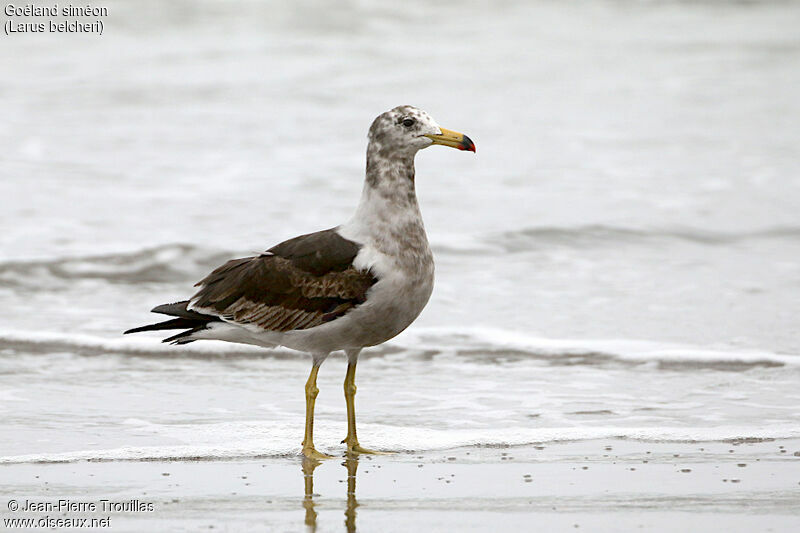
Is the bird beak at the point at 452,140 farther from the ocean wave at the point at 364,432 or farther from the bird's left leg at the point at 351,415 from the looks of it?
the ocean wave at the point at 364,432

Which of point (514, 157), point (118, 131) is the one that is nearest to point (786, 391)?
point (514, 157)

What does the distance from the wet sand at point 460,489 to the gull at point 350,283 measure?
1.81ft

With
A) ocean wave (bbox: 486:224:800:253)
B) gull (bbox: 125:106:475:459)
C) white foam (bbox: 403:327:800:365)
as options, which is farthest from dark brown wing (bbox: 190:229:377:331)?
ocean wave (bbox: 486:224:800:253)

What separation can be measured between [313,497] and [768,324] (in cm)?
493

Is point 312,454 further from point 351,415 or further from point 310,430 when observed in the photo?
point 351,415

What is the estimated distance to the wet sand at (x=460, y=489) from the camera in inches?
191

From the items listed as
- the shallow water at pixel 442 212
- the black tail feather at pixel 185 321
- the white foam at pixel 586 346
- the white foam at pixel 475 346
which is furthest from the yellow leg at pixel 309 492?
the white foam at pixel 586 346

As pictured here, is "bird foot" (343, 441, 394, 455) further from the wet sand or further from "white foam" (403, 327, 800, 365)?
"white foam" (403, 327, 800, 365)

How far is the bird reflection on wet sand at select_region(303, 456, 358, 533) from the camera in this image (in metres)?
4.84

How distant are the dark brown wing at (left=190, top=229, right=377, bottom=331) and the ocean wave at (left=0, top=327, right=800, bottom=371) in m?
2.23

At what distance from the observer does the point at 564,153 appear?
650 inches

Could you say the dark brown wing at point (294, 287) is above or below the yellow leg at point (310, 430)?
above

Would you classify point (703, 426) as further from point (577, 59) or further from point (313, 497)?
point (577, 59)

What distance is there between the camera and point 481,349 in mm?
8625
